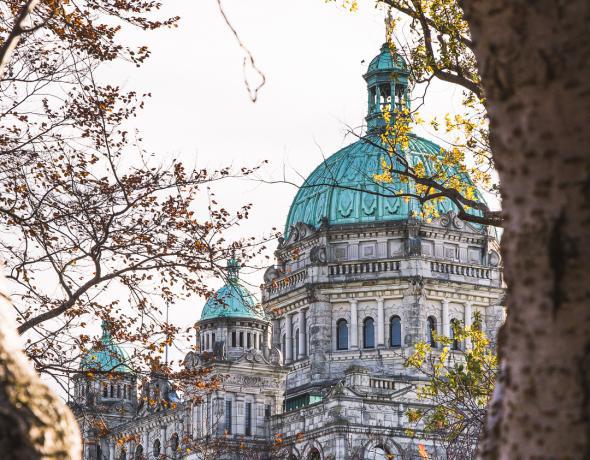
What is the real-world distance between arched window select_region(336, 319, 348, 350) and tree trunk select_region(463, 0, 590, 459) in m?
77.3

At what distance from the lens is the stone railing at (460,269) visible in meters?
82.4

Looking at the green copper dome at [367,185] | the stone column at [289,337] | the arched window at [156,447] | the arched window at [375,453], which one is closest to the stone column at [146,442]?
the arched window at [156,447]

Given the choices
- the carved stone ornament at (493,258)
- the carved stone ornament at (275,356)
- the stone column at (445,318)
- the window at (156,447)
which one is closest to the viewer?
the stone column at (445,318)

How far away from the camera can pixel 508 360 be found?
5.44 meters

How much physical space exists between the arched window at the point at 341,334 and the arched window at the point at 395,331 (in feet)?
10.3

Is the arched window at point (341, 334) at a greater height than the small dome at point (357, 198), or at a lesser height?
lesser

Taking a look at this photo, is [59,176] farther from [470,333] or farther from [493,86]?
[493,86]

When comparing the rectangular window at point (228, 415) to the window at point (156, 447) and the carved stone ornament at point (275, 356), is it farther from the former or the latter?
the window at point (156, 447)

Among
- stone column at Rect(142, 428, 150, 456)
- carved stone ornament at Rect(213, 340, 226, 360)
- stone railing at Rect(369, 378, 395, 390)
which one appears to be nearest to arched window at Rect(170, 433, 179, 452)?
stone column at Rect(142, 428, 150, 456)

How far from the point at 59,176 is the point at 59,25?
2.52 metres

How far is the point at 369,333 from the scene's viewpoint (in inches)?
3228

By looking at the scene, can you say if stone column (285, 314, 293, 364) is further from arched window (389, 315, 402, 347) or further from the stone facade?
arched window (389, 315, 402, 347)

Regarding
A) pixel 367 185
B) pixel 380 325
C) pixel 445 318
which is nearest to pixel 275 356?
pixel 380 325

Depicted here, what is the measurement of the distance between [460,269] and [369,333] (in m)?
7.62
